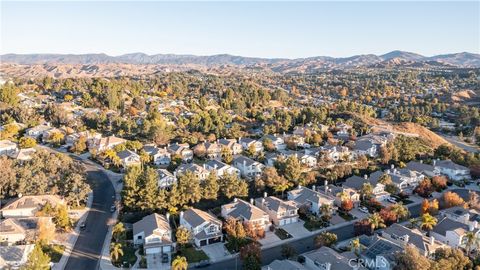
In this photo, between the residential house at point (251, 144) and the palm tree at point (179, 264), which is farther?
the residential house at point (251, 144)

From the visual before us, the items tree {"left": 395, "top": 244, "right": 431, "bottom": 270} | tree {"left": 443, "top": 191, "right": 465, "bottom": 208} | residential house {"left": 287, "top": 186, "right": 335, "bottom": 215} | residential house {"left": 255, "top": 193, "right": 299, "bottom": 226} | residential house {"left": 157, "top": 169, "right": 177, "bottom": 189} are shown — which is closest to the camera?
tree {"left": 395, "top": 244, "right": 431, "bottom": 270}

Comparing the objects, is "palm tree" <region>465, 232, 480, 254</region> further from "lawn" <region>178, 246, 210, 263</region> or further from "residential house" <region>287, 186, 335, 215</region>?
"lawn" <region>178, 246, 210, 263</region>

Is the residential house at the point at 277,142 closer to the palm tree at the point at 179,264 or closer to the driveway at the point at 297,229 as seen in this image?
the driveway at the point at 297,229

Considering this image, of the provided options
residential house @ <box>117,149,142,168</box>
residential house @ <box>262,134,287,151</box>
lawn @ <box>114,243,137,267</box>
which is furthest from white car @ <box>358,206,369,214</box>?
residential house @ <box>117,149,142,168</box>

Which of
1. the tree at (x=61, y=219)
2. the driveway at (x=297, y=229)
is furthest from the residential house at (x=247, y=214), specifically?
the tree at (x=61, y=219)

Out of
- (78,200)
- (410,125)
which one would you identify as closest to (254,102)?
(410,125)

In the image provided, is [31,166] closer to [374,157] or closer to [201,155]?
[201,155]

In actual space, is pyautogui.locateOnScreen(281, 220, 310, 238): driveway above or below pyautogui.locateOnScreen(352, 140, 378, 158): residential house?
below
